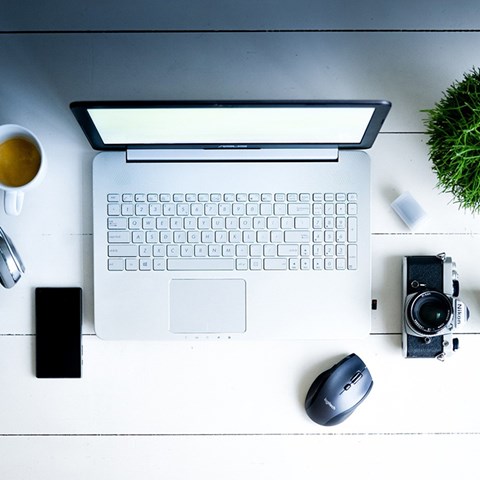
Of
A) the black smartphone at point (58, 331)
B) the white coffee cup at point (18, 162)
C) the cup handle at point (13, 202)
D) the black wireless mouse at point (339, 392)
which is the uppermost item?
the white coffee cup at point (18, 162)

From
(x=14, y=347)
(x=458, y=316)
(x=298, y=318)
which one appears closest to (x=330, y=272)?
(x=298, y=318)

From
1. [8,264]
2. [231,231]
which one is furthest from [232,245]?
[8,264]

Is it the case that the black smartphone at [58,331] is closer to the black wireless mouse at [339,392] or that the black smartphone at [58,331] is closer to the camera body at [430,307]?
the black wireless mouse at [339,392]

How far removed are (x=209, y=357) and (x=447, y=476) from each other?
1.52 ft

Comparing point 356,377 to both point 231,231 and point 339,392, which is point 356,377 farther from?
point 231,231

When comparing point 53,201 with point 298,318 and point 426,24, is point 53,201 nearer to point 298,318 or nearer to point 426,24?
point 298,318

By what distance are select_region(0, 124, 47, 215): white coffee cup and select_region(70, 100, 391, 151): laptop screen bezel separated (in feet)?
0.32

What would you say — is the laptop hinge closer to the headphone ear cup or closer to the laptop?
the laptop

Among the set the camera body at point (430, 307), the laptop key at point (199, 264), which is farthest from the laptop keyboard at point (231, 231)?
the camera body at point (430, 307)

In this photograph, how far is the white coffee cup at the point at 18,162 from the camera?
0.90 metres

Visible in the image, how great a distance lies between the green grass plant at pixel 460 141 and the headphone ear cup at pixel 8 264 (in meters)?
0.68

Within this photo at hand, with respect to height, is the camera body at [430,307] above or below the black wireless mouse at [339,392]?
above

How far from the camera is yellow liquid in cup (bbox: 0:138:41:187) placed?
0.92m

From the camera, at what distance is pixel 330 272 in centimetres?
92
